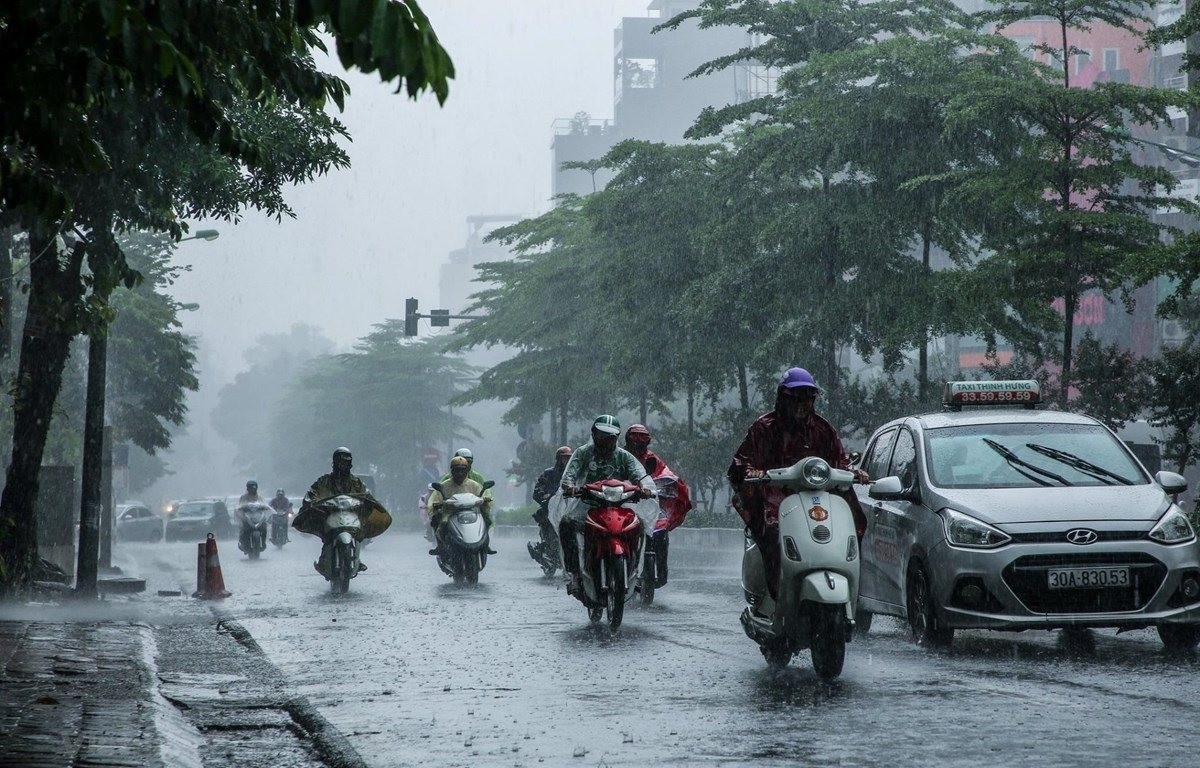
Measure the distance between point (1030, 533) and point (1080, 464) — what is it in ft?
4.05

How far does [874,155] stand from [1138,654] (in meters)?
16.9

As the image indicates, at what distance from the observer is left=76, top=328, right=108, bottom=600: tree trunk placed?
19.7 meters

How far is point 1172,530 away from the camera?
1094 cm

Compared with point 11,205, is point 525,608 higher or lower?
lower

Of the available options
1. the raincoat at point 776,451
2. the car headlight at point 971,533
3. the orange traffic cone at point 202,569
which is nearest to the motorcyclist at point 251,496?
the orange traffic cone at point 202,569

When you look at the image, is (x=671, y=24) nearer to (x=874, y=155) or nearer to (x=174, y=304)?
(x=874, y=155)

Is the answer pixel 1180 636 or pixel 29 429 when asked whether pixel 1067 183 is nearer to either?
pixel 1180 636

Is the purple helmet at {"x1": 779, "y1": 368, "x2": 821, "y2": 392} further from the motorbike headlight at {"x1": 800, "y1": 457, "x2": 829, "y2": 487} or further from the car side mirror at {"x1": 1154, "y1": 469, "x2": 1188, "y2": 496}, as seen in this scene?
the car side mirror at {"x1": 1154, "y1": 469, "x2": 1188, "y2": 496}

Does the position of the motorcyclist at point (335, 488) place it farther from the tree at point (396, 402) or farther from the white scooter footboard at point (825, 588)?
the tree at point (396, 402)

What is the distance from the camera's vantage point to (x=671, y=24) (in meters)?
33.1

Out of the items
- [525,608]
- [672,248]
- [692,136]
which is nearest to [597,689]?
[525,608]

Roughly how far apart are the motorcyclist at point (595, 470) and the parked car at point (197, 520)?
4741cm

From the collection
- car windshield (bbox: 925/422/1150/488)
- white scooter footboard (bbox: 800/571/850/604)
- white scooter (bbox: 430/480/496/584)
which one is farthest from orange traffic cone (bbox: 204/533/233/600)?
white scooter footboard (bbox: 800/571/850/604)

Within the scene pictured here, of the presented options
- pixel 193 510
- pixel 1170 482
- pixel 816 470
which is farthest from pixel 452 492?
pixel 193 510
